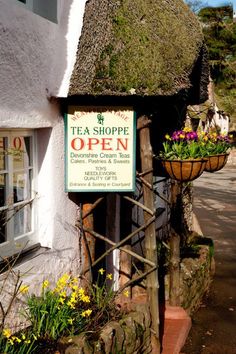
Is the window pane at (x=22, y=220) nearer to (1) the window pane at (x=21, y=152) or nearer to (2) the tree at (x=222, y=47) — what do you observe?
(1) the window pane at (x=21, y=152)

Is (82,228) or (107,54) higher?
(107,54)

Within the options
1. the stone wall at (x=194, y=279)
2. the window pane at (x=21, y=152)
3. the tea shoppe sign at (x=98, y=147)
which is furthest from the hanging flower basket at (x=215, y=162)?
the window pane at (x=21, y=152)

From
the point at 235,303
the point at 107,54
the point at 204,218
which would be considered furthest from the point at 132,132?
the point at 204,218

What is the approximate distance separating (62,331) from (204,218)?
12.2m

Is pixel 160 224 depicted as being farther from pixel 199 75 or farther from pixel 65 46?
pixel 65 46

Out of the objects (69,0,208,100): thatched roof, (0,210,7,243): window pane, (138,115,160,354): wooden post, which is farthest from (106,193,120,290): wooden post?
(0,210,7,243): window pane

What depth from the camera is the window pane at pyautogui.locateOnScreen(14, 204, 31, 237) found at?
13.3 ft

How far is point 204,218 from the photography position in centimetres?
1563

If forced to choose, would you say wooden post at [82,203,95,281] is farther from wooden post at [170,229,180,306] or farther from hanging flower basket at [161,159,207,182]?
wooden post at [170,229,180,306]

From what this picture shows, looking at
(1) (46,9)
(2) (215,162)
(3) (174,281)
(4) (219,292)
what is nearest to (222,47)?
(4) (219,292)

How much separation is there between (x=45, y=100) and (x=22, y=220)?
1.09 meters

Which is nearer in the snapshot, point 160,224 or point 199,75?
point 199,75

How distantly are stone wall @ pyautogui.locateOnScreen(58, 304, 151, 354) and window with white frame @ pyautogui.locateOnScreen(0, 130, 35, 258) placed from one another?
919 mm

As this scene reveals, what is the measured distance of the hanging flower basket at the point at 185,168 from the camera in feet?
15.4
